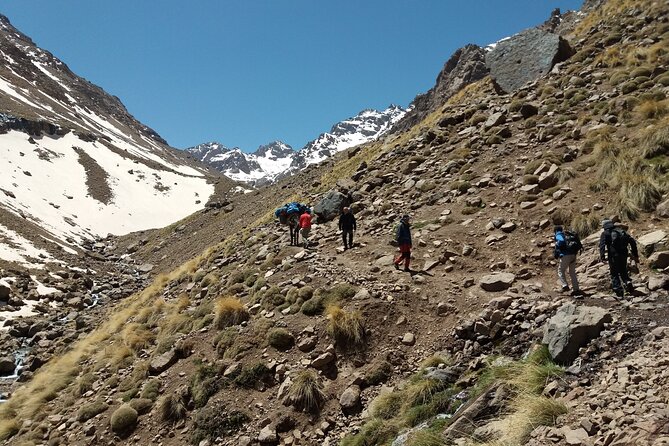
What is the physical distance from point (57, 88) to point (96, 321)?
18408cm

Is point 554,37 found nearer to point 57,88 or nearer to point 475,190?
point 475,190

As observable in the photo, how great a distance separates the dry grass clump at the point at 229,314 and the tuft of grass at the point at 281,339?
6.71 ft

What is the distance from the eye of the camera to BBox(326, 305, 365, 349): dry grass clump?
36.9 feet

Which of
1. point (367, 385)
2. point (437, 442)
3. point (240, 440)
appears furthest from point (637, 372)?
point (240, 440)

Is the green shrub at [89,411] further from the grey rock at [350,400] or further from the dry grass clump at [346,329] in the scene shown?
the grey rock at [350,400]

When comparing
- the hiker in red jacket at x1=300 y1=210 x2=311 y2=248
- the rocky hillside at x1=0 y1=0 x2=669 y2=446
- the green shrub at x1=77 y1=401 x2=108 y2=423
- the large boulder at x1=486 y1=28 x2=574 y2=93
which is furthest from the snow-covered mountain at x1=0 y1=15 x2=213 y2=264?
the large boulder at x1=486 y1=28 x2=574 y2=93

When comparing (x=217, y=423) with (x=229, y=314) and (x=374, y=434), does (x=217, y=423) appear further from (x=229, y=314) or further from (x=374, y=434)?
(x=229, y=314)

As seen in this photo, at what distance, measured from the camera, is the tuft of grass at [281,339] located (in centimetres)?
1193

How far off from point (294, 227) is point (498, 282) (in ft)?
34.8

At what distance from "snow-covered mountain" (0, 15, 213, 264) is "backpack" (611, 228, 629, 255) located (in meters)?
45.0

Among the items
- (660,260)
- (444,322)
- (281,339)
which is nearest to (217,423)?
(281,339)

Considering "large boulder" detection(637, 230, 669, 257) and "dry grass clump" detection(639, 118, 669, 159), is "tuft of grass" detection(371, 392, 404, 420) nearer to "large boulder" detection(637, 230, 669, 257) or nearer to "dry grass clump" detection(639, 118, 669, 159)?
"large boulder" detection(637, 230, 669, 257)

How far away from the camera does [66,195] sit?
3159 inches

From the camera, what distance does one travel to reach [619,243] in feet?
30.6
